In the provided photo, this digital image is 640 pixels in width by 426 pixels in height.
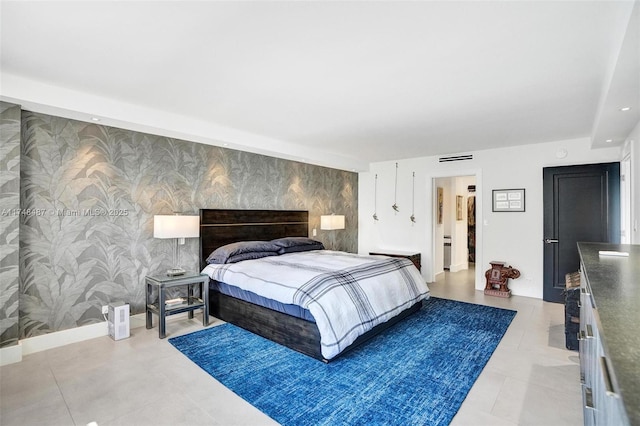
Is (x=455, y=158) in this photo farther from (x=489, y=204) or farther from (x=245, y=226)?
(x=245, y=226)

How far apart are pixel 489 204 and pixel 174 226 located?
480 centimetres

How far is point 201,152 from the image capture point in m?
4.35

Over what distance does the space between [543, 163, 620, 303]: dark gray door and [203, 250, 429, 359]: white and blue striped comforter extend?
89.4 inches

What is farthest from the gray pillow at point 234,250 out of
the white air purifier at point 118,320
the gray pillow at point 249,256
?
the white air purifier at point 118,320

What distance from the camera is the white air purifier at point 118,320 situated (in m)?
3.33

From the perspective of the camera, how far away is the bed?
2994 mm

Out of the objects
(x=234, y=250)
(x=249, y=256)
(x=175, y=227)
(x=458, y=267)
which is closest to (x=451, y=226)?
(x=458, y=267)

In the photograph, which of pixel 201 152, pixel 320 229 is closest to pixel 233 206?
pixel 201 152

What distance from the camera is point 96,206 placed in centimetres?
347

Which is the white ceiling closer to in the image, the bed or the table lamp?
the table lamp

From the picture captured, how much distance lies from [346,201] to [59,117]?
4893 mm

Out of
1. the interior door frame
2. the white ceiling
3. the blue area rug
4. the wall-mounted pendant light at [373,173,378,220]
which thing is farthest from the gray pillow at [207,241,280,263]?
the interior door frame

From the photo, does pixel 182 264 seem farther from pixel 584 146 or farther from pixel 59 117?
pixel 584 146

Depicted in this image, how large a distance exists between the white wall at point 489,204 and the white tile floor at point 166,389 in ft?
6.50
